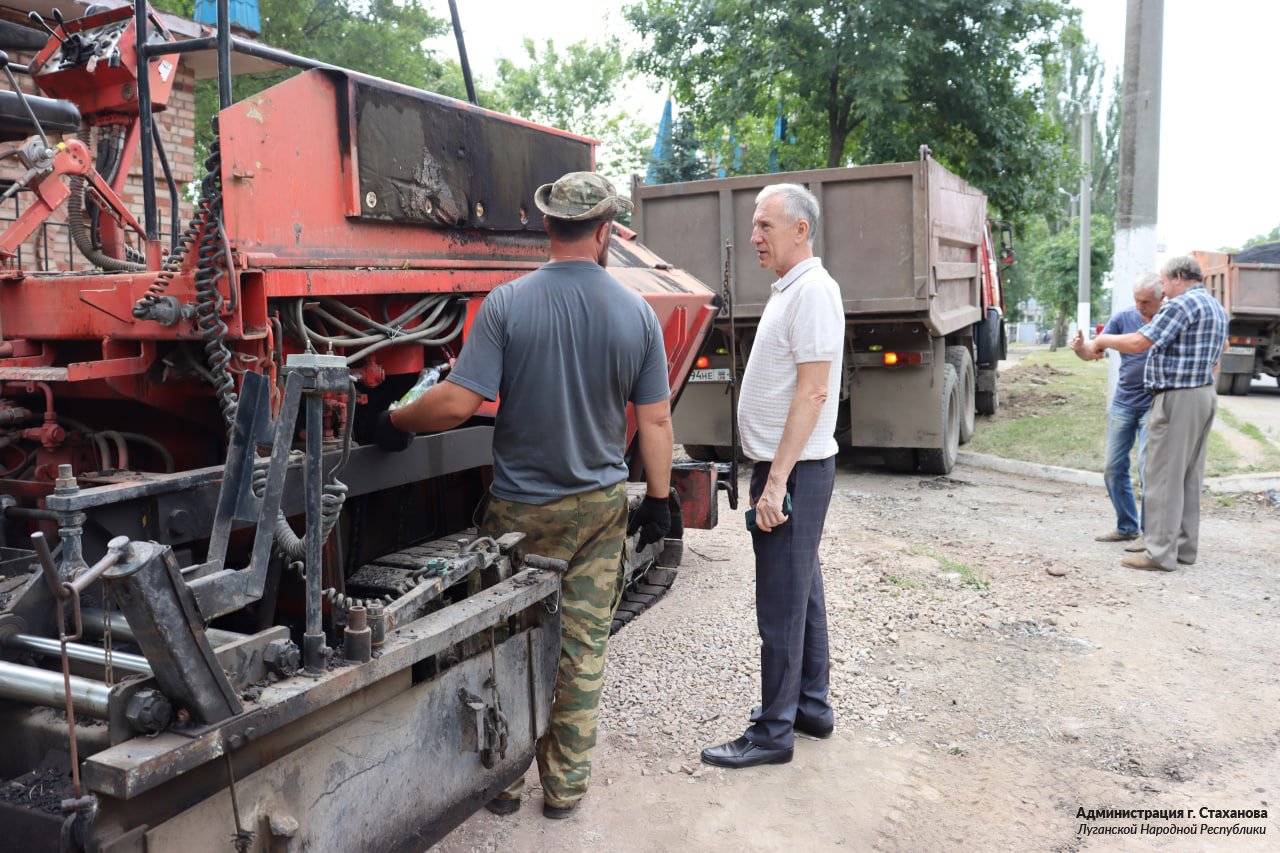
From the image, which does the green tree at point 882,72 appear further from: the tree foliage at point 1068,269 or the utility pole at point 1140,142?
the tree foliage at point 1068,269

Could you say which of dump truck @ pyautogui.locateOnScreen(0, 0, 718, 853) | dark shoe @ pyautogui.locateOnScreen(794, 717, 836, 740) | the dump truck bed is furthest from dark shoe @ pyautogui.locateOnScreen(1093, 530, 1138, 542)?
dump truck @ pyautogui.locateOnScreen(0, 0, 718, 853)

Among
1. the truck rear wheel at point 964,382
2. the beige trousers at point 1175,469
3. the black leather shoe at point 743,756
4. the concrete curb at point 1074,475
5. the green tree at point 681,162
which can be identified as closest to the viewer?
the black leather shoe at point 743,756

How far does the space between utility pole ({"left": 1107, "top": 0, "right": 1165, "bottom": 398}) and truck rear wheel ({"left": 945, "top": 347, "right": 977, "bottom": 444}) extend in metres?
1.30

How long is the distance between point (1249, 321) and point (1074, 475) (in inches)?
352

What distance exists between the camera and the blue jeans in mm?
6609

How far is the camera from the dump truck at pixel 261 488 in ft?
6.37

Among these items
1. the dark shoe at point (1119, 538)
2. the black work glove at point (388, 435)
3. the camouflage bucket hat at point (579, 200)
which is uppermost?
the camouflage bucket hat at point (579, 200)

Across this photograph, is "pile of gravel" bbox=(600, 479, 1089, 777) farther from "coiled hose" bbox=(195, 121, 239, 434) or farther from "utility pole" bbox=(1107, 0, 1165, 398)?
"utility pole" bbox=(1107, 0, 1165, 398)

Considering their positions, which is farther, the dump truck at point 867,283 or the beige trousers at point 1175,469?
the dump truck at point 867,283

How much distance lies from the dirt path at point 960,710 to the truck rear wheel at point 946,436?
96.6 inches

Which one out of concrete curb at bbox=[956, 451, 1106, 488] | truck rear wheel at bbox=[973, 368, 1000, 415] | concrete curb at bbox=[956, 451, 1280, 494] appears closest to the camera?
concrete curb at bbox=[956, 451, 1280, 494]

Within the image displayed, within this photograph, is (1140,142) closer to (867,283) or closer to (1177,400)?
(867,283)

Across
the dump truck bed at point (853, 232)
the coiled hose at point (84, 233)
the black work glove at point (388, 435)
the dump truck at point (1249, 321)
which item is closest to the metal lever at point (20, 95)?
the coiled hose at point (84, 233)

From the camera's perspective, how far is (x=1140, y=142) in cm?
969
